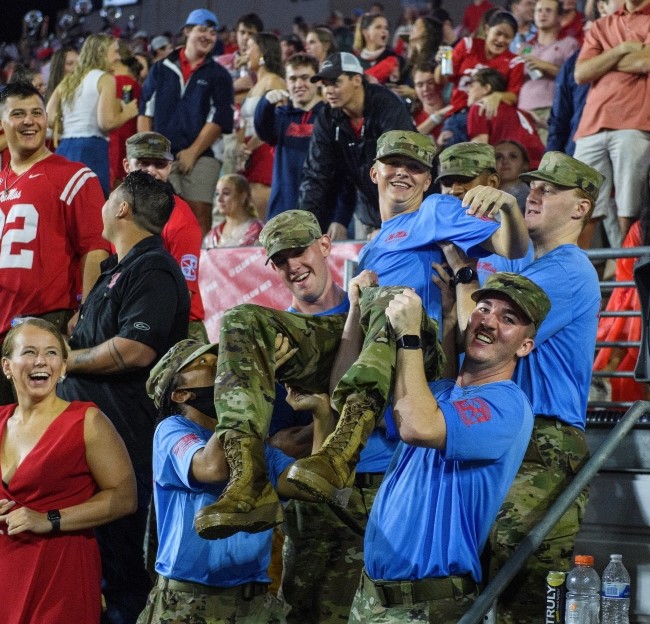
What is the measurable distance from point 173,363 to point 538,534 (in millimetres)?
1400

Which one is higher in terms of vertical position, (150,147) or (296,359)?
(150,147)

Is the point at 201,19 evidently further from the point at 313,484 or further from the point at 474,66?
the point at 313,484

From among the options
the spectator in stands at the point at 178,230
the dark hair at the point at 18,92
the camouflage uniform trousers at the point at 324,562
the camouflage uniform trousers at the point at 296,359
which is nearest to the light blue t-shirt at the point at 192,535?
the camouflage uniform trousers at the point at 296,359

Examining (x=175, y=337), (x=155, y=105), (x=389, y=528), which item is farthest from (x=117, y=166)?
(x=389, y=528)

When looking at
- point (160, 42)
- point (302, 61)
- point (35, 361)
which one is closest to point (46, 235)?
point (35, 361)

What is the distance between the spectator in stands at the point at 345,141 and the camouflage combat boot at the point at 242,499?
11.5 ft

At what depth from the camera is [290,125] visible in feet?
28.1

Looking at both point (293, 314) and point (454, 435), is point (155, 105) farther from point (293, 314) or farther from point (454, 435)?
point (454, 435)

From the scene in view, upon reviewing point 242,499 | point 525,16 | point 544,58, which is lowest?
point 242,499

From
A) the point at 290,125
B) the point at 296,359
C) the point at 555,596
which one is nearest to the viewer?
the point at 296,359

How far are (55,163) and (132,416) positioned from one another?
152cm

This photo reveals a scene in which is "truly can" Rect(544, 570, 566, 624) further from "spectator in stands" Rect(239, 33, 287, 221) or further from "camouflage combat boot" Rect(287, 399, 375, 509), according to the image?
"spectator in stands" Rect(239, 33, 287, 221)

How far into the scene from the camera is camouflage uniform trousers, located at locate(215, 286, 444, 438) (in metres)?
3.75

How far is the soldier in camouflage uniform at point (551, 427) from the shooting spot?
173 inches
